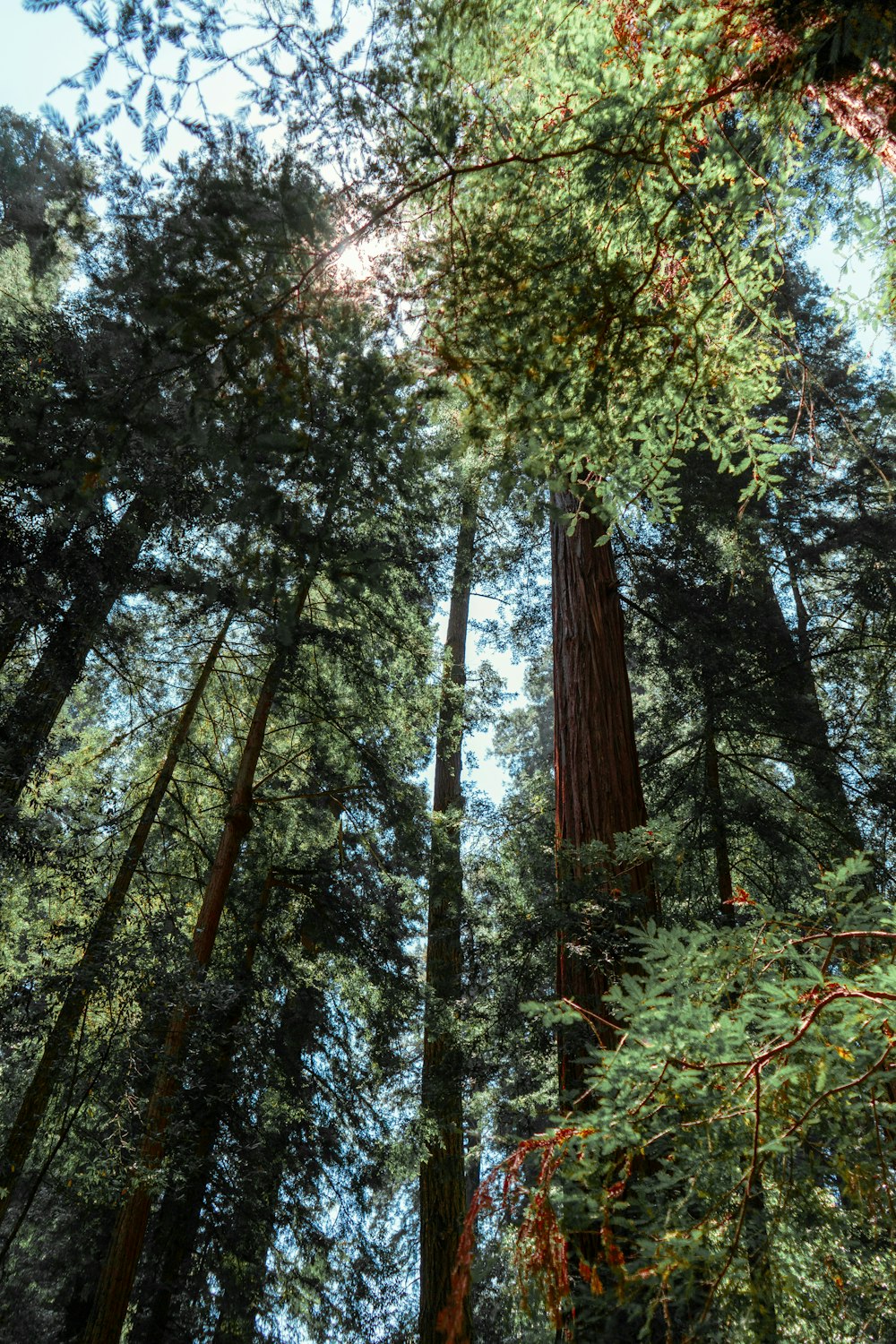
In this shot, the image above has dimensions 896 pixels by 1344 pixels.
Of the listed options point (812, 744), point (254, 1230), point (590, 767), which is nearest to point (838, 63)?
point (590, 767)

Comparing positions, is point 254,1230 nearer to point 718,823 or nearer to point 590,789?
point 590,789

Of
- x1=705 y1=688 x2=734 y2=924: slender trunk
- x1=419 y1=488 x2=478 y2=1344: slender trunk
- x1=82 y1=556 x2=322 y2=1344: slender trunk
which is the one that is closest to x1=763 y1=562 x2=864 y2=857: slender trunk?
x1=705 y1=688 x2=734 y2=924: slender trunk

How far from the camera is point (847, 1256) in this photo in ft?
6.25

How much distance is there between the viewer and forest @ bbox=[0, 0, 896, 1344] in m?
2.10

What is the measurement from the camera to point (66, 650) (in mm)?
6406

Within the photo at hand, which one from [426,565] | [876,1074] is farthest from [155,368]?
[426,565]

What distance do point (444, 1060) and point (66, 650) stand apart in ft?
15.4

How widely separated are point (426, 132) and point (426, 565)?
6044 millimetres

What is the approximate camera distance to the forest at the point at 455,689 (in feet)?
6.88

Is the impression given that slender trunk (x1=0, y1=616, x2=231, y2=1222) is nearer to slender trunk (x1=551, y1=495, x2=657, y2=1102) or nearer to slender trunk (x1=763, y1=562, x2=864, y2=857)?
slender trunk (x1=551, y1=495, x2=657, y2=1102)

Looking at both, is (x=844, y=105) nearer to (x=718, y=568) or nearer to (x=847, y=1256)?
(x=847, y=1256)

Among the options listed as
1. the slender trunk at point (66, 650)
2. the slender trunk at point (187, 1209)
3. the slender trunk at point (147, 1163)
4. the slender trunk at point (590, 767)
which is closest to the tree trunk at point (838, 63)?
the slender trunk at point (590, 767)

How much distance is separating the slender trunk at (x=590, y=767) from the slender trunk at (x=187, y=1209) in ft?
10.6

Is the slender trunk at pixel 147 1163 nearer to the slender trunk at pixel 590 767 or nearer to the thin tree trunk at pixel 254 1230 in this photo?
the thin tree trunk at pixel 254 1230
